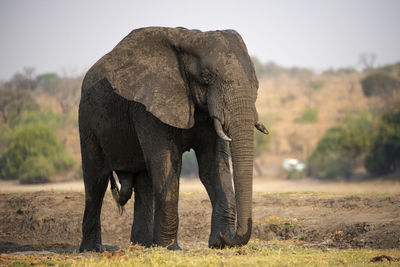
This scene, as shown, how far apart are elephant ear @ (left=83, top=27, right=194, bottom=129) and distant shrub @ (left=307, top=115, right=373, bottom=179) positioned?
62.6 feet

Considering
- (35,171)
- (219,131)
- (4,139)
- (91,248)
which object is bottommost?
(91,248)

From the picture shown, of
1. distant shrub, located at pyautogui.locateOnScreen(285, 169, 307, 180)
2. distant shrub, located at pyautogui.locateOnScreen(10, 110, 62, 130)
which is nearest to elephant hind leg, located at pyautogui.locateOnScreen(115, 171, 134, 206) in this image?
distant shrub, located at pyautogui.locateOnScreen(285, 169, 307, 180)

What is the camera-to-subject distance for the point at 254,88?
6949 mm

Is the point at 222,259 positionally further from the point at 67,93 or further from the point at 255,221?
the point at 67,93

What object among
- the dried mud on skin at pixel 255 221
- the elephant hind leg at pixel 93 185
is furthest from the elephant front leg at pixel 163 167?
the dried mud on skin at pixel 255 221

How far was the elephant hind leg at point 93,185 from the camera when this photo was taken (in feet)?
29.9

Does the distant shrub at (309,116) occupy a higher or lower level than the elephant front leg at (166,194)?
higher

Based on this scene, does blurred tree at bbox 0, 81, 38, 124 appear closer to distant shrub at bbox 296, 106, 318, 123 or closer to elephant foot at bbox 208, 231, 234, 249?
distant shrub at bbox 296, 106, 318, 123

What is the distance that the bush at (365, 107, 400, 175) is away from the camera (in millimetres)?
23938

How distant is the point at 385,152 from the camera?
79.3 ft

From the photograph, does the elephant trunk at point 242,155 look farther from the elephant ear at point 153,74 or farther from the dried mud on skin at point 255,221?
the dried mud on skin at point 255,221

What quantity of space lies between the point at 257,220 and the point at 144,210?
279 cm

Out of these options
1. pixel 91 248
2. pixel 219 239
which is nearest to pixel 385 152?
pixel 91 248

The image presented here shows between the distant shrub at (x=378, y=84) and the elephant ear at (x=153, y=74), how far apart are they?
43.7 metres
